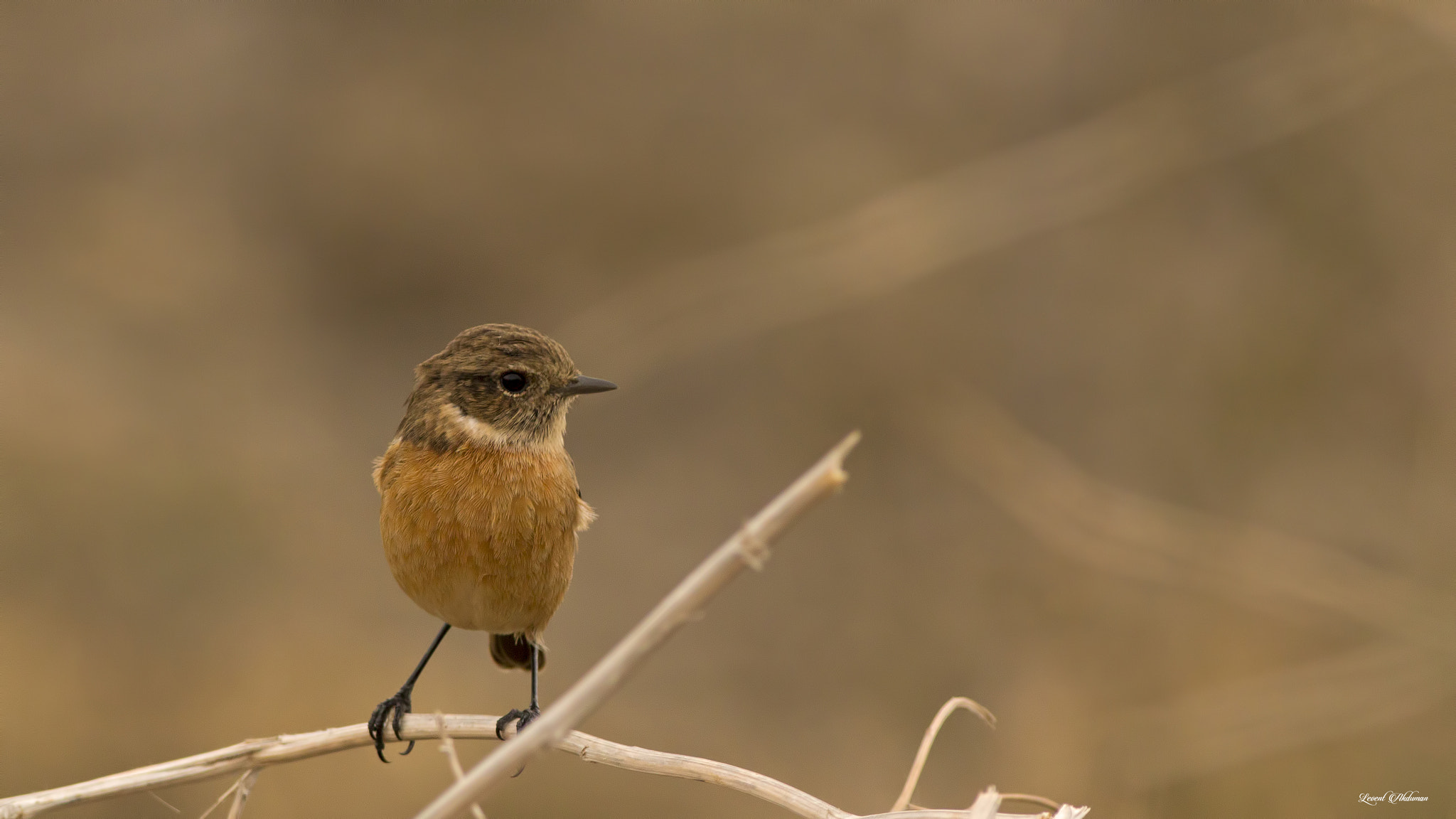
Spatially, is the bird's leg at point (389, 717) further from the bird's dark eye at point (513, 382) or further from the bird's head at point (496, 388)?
the bird's dark eye at point (513, 382)

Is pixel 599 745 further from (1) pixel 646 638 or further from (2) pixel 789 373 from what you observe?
(2) pixel 789 373

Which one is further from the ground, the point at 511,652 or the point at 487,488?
the point at 487,488

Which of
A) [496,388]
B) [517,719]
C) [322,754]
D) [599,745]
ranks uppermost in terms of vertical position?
[496,388]

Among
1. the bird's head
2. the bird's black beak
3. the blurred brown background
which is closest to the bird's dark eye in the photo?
the bird's head

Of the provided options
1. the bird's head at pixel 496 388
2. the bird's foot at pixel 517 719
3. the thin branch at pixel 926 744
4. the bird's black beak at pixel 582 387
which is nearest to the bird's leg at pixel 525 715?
the bird's foot at pixel 517 719

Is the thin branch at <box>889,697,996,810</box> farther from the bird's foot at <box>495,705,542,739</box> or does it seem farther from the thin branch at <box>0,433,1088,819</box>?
the bird's foot at <box>495,705,542,739</box>

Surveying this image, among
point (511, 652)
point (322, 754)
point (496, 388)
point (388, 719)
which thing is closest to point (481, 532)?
point (496, 388)

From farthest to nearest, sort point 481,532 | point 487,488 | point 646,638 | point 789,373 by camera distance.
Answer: point 789,373 → point 487,488 → point 481,532 → point 646,638

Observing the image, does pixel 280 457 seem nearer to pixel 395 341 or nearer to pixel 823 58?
pixel 395 341
